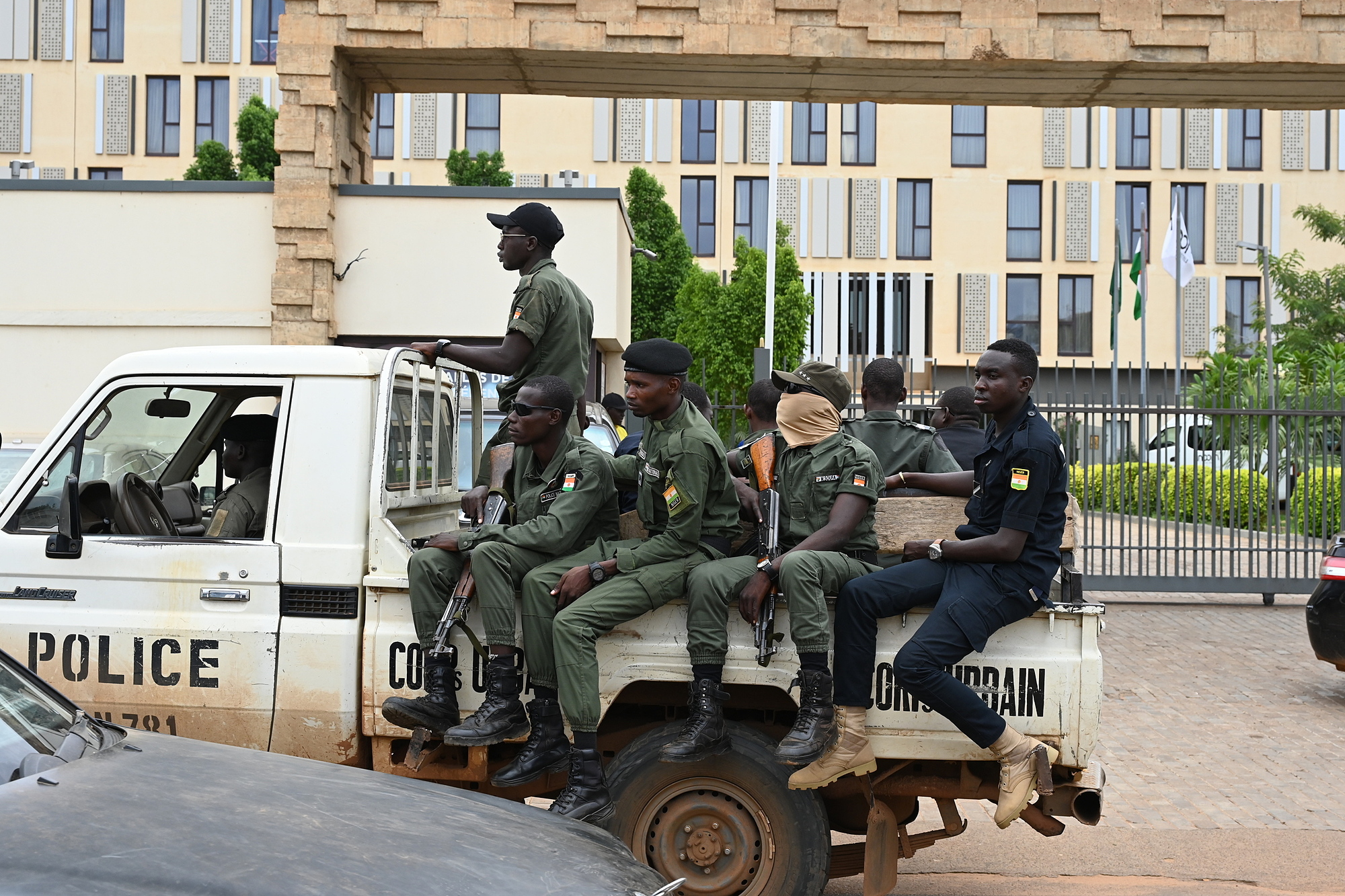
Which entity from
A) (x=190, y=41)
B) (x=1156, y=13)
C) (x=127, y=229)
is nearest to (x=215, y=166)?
(x=127, y=229)

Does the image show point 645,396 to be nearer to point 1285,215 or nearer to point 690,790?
point 690,790

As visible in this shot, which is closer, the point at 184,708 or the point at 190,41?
the point at 184,708

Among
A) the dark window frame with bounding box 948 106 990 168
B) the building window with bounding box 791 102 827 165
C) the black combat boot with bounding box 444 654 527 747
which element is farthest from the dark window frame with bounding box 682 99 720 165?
the black combat boot with bounding box 444 654 527 747

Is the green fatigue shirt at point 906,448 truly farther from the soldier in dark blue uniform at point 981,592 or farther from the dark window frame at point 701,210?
the dark window frame at point 701,210

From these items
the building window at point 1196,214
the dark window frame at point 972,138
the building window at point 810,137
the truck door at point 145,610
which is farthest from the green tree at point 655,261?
the truck door at point 145,610

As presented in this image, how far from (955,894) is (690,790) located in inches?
59.1

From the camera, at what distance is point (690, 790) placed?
4.30 m

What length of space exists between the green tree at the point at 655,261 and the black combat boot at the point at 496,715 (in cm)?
2612

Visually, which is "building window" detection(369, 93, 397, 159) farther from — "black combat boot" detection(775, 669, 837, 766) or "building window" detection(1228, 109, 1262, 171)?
"black combat boot" detection(775, 669, 837, 766)

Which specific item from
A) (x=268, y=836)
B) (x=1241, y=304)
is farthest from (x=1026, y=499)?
(x=1241, y=304)

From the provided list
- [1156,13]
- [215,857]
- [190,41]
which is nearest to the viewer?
[215,857]

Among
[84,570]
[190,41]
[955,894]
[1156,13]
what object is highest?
[190,41]

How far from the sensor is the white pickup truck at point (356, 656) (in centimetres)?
423

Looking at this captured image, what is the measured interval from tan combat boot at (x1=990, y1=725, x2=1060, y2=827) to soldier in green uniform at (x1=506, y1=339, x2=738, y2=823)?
1.19m
